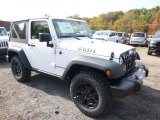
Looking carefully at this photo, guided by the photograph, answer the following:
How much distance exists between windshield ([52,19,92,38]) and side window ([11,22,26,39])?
1362 mm

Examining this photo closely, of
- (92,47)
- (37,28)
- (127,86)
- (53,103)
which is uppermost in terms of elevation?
(37,28)

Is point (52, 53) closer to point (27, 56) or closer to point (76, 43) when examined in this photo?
point (76, 43)

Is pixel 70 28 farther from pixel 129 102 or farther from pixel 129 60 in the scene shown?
pixel 129 102

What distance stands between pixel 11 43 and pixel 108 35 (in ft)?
48.6

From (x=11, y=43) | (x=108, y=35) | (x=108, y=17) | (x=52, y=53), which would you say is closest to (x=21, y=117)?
→ (x=52, y=53)

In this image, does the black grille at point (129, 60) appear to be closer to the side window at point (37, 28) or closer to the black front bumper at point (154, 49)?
the side window at point (37, 28)

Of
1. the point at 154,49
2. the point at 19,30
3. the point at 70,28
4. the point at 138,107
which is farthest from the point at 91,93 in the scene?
the point at 154,49

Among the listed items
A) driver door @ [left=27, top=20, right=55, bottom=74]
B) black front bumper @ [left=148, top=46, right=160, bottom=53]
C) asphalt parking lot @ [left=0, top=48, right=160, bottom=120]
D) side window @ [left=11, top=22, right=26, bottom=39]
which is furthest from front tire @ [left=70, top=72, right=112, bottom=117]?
black front bumper @ [left=148, top=46, right=160, bottom=53]

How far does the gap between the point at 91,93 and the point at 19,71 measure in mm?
2994

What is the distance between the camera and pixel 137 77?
14.0 feet

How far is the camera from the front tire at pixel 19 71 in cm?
612

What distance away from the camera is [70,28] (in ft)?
17.5

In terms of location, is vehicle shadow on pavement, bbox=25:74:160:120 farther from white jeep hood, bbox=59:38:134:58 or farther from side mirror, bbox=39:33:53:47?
side mirror, bbox=39:33:53:47

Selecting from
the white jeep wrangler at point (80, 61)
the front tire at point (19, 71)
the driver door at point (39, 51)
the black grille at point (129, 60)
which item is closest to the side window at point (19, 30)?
the white jeep wrangler at point (80, 61)
